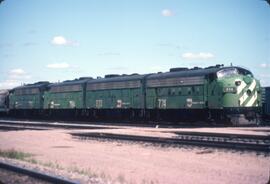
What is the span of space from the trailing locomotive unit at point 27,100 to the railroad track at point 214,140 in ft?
78.6

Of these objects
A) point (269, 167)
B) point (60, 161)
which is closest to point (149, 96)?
point (60, 161)

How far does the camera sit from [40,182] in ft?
32.7

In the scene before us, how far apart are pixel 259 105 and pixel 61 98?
21.8m

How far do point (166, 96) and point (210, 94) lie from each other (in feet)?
13.8

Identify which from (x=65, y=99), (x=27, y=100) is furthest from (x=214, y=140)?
(x=27, y=100)

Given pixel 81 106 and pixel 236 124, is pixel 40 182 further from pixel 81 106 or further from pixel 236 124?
pixel 81 106

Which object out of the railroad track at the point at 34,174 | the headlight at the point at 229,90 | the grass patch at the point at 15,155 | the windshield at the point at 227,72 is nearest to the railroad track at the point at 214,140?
the headlight at the point at 229,90

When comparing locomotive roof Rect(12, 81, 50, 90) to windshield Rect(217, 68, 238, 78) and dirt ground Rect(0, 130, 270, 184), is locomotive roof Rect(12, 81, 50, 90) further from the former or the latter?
dirt ground Rect(0, 130, 270, 184)

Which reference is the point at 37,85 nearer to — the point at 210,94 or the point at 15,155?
the point at 210,94

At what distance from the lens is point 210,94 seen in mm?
26094

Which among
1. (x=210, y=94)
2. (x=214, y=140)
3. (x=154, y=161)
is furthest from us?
(x=210, y=94)

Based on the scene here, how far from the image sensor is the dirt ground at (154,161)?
10.4 metres

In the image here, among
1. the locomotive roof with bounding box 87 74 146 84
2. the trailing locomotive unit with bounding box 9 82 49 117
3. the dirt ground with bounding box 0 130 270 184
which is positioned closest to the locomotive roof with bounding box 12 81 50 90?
the trailing locomotive unit with bounding box 9 82 49 117

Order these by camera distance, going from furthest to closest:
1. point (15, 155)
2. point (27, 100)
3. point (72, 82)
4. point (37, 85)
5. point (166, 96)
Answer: point (27, 100), point (37, 85), point (72, 82), point (166, 96), point (15, 155)
